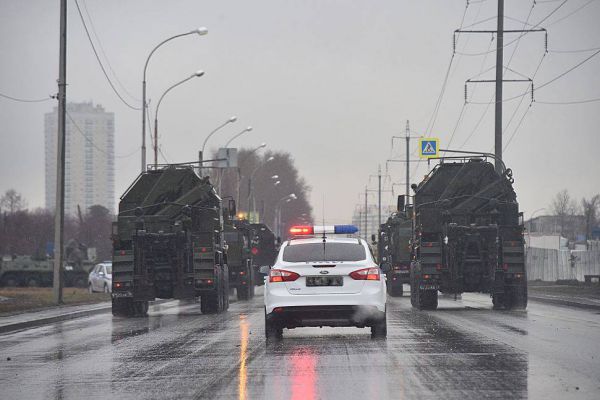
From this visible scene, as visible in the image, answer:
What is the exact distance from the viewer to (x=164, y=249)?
2633 cm

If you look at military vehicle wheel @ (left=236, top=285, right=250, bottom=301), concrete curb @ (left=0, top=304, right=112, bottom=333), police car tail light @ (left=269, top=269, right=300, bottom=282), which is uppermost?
police car tail light @ (left=269, top=269, right=300, bottom=282)

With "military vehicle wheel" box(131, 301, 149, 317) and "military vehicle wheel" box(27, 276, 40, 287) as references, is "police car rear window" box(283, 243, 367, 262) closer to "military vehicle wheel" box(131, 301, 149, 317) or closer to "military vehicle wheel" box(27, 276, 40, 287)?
"military vehicle wheel" box(131, 301, 149, 317)

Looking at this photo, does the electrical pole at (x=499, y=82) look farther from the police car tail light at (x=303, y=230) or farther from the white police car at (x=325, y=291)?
the white police car at (x=325, y=291)

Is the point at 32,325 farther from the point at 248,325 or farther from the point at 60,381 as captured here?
the point at 60,381

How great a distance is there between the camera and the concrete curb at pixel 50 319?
2192 centimetres

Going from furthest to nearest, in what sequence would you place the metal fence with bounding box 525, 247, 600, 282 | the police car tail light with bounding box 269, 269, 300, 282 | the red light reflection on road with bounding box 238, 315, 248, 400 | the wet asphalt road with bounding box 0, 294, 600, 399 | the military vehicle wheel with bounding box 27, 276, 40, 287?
the military vehicle wheel with bounding box 27, 276, 40, 287, the metal fence with bounding box 525, 247, 600, 282, the police car tail light with bounding box 269, 269, 300, 282, the wet asphalt road with bounding box 0, 294, 600, 399, the red light reflection on road with bounding box 238, 315, 248, 400

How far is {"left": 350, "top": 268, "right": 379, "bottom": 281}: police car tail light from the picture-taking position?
16641 millimetres

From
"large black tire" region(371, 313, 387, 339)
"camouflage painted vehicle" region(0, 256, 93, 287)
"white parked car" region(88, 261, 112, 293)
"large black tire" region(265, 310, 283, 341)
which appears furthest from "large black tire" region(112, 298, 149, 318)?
"camouflage painted vehicle" region(0, 256, 93, 287)

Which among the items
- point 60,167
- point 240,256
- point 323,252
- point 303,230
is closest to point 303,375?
point 323,252

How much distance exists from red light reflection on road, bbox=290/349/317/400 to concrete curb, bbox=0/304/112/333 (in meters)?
8.70

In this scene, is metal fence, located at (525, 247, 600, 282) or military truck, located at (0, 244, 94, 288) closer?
metal fence, located at (525, 247, 600, 282)

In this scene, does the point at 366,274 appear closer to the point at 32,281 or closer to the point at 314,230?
the point at 314,230

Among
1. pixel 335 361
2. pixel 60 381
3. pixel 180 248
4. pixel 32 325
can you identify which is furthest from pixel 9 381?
pixel 180 248

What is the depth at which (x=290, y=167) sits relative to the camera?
520 ft
